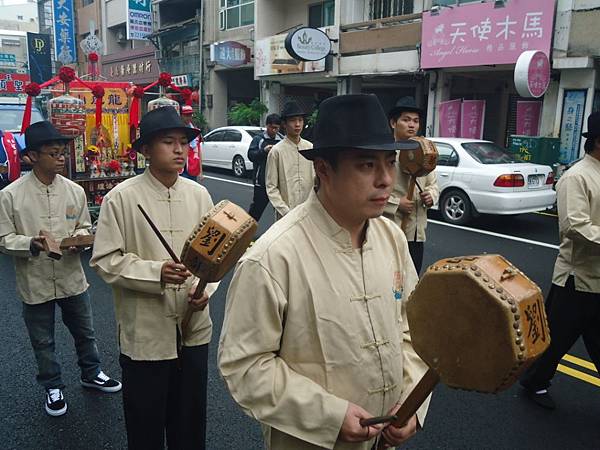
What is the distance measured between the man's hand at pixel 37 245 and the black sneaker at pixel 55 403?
941 millimetres

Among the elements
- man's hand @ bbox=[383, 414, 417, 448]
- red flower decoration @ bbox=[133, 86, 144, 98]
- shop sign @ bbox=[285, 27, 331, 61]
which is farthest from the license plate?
shop sign @ bbox=[285, 27, 331, 61]

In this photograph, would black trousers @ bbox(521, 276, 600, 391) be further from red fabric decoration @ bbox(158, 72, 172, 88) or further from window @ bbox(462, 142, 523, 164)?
window @ bbox(462, 142, 523, 164)

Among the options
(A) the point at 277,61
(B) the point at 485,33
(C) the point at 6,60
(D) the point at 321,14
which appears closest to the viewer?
(B) the point at 485,33

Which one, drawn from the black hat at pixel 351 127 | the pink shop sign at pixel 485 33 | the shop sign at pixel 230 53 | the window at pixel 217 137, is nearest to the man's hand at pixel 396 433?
the black hat at pixel 351 127

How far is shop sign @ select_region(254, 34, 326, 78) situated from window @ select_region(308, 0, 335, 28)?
1702 mm

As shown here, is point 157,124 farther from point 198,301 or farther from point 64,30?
point 64,30

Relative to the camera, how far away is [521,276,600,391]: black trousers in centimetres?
342

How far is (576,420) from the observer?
11.4 ft

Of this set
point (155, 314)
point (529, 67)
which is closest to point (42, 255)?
point (155, 314)

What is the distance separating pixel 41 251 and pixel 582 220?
131 inches

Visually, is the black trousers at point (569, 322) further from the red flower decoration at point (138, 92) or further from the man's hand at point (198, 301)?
the red flower decoration at point (138, 92)

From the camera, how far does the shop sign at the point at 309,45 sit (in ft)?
57.8

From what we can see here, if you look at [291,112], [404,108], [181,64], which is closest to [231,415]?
[404,108]

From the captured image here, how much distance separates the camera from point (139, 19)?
96.8 feet
